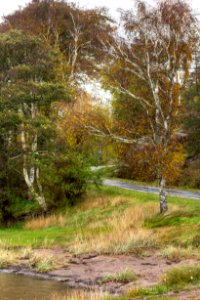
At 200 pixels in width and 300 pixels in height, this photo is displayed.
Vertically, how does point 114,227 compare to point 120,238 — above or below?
above

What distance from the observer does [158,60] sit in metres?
28.2

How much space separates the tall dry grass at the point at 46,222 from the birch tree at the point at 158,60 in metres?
7.05


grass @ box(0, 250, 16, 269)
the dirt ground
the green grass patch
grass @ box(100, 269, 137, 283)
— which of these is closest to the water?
the dirt ground

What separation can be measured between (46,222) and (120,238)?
8.91 metres

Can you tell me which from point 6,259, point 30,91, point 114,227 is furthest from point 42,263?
point 30,91

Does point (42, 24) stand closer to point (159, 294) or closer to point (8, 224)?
point (8, 224)

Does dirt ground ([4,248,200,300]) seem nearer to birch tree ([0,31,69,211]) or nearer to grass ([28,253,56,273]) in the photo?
grass ([28,253,56,273])

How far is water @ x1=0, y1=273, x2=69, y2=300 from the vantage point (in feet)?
56.2

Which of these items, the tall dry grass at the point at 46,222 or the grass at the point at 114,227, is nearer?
the grass at the point at 114,227

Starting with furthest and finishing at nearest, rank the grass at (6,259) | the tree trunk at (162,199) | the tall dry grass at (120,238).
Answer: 1. the tree trunk at (162,199)
2. the tall dry grass at (120,238)
3. the grass at (6,259)

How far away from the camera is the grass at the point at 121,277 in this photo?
723 inches

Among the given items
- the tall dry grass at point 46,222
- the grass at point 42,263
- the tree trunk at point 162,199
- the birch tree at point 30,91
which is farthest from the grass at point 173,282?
the birch tree at point 30,91

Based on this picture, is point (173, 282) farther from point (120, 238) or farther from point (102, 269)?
point (120, 238)

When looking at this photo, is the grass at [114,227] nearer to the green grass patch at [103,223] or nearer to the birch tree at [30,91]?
the green grass patch at [103,223]
